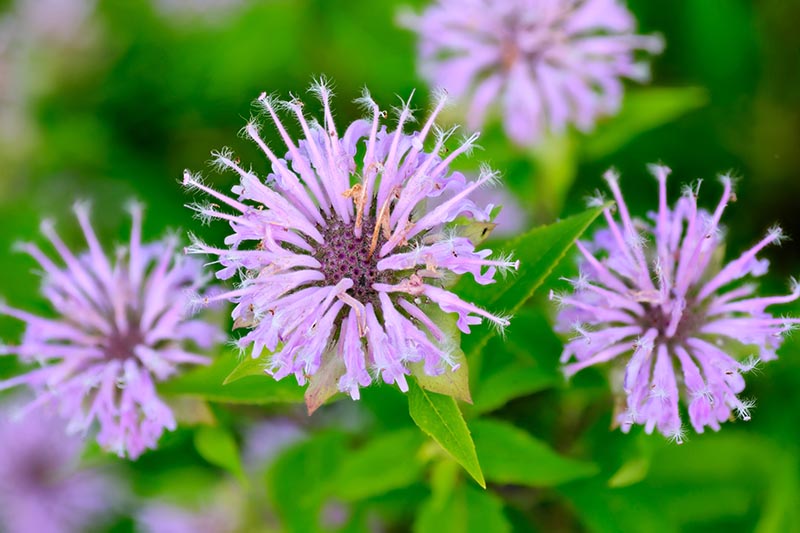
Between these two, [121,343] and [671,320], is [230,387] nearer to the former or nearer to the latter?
[121,343]

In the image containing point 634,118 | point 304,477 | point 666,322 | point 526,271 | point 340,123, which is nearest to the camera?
point 526,271

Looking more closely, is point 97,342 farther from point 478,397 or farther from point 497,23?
point 497,23

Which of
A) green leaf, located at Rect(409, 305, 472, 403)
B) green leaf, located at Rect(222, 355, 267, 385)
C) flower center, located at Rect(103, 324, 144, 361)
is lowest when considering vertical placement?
green leaf, located at Rect(409, 305, 472, 403)

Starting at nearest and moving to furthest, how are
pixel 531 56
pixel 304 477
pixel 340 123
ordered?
pixel 304 477 < pixel 531 56 < pixel 340 123

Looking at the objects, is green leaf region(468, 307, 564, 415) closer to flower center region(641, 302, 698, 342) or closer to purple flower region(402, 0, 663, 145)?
flower center region(641, 302, 698, 342)

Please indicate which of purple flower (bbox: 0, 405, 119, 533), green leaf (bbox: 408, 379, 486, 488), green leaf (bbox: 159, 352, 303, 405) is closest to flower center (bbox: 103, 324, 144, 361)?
green leaf (bbox: 159, 352, 303, 405)

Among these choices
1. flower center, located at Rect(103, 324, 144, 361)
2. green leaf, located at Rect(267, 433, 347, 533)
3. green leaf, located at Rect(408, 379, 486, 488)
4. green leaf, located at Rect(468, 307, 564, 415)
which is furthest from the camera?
green leaf, located at Rect(267, 433, 347, 533)

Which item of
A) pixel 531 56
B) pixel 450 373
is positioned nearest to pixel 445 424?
pixel 450 373
